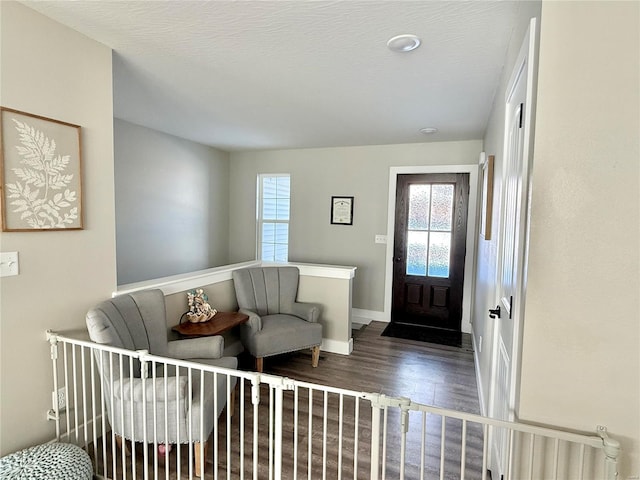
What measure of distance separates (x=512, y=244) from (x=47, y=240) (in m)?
2.37

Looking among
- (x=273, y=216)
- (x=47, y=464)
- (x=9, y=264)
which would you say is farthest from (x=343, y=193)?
(x=47, y=464)

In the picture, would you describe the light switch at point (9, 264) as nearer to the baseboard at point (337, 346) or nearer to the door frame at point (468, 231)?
the baseboard at point (337, 346)

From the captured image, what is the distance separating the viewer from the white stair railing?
1.28 m

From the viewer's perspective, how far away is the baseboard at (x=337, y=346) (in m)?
3.57

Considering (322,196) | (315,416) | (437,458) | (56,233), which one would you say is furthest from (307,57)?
(322,196)

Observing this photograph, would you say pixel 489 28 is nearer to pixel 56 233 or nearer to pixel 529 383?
pixel 529 383

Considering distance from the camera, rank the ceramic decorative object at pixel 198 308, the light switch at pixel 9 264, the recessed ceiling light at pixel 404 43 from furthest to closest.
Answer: the ceramic decorative object at pixel 198 308 → the recessed ceiling light at pixel 404 43 → the light switch at pixel 9 264

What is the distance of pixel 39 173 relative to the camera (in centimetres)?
179

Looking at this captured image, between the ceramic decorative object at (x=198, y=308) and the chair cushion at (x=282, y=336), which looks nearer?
the ceramic decorative object at (x=198, y=308)

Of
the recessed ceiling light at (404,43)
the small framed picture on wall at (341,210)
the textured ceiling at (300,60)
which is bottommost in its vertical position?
the small framed picture on wall at (341,210)

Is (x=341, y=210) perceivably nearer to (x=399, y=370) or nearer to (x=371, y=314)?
(x=371, y=314)

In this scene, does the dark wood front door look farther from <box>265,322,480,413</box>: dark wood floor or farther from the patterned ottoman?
the patterned ottoman

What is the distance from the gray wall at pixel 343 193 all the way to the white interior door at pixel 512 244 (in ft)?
8.38

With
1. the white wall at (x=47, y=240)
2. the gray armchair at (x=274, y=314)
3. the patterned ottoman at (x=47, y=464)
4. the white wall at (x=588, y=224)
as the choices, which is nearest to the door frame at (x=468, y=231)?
the gray armchair at (x=274, y=314)
